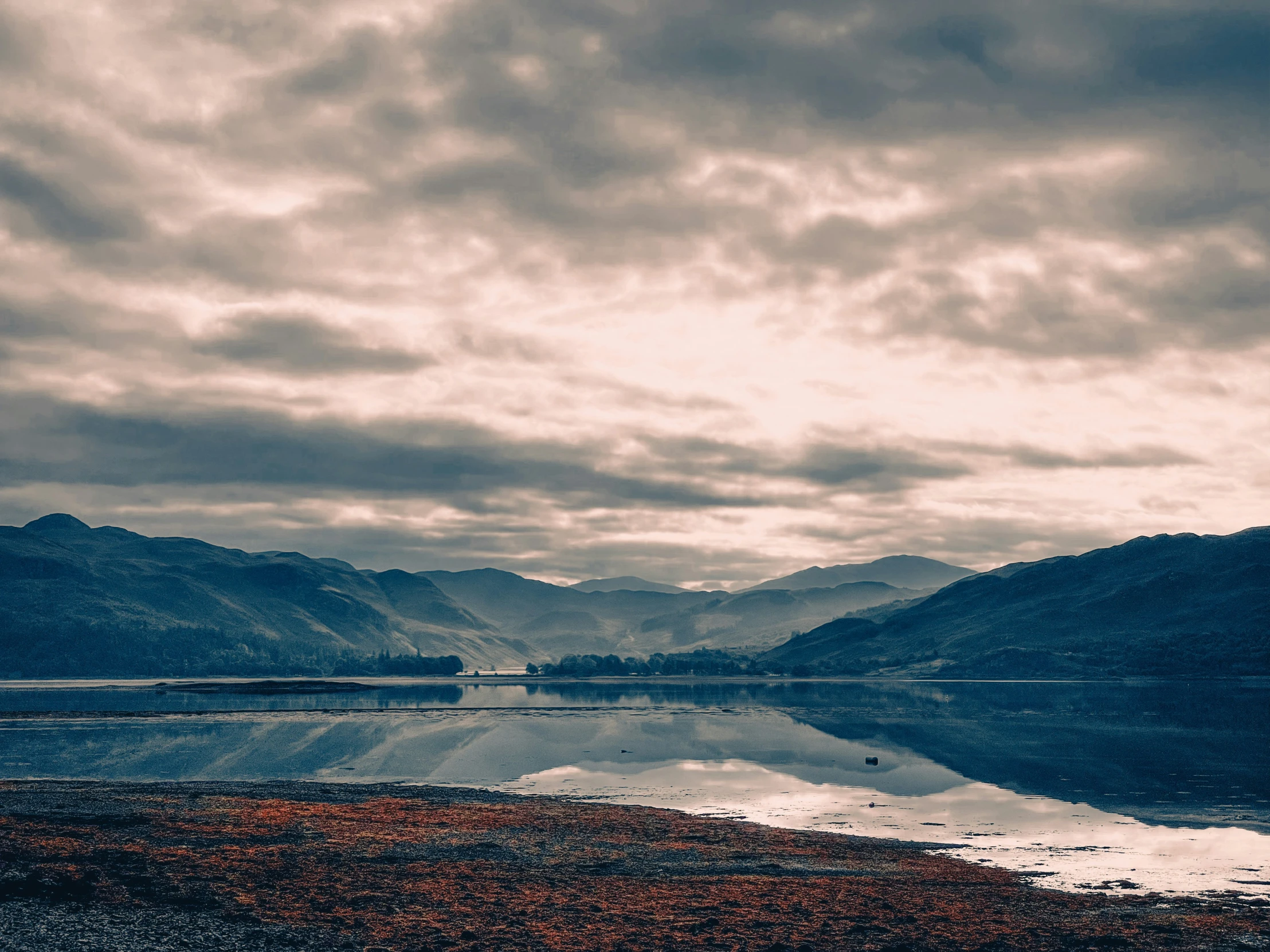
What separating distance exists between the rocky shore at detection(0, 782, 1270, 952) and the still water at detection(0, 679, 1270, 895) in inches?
242

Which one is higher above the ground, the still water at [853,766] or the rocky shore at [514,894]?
the rocky shore at [514,894]

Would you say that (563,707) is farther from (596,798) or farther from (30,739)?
(596,798)

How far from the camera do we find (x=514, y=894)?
1389 inches

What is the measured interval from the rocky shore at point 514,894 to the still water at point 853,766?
20.2 ft

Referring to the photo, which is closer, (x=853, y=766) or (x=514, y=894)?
(x=514, y=894)

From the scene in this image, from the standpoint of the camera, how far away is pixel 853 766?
8644 cm

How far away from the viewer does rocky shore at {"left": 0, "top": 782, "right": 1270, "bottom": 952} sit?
29625 millimetres

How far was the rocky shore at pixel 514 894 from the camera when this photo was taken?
29625mm

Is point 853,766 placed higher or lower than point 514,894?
lower

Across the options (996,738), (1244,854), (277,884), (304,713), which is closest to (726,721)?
(996,738)

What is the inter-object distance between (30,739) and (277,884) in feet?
325

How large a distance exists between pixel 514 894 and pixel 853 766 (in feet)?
186

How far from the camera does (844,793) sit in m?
68.6

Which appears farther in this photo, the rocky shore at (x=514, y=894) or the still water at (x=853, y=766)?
the still water at (x=853, y=766)
